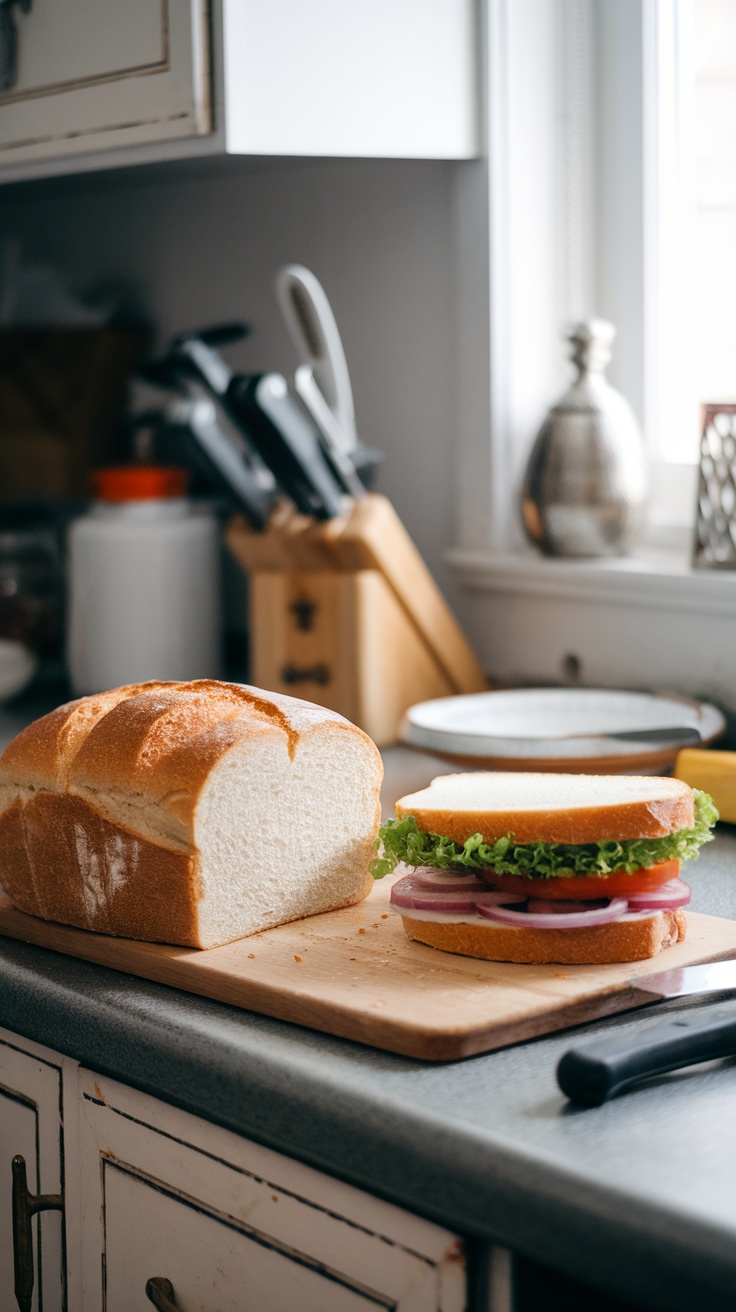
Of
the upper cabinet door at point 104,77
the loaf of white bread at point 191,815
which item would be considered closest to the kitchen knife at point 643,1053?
the loaf of white bread at point 191,815

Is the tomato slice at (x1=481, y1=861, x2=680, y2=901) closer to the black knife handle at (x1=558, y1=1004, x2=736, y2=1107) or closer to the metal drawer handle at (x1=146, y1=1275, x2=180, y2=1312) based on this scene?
the black knife handle at (x1=558, y1=1004, x2=736, y2=1107)

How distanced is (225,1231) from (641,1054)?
0.89ft

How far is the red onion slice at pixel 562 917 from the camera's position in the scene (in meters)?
0.81

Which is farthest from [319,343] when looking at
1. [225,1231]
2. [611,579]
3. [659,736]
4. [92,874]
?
[225,1231]

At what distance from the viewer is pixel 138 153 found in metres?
1.43

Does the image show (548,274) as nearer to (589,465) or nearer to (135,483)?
(589,465)

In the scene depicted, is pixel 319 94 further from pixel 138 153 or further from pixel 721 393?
pixel 721 393

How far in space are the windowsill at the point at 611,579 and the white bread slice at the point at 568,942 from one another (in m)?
0.64

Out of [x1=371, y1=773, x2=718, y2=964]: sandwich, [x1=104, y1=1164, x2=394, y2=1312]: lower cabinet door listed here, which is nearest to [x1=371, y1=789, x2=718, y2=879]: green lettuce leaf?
[x1=371, y1=773, x2=718, y2=964]: sandwich

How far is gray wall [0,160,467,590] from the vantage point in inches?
68.4

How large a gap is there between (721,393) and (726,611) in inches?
12.9

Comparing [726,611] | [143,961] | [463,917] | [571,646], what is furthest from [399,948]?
[571,646]

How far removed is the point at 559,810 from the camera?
822mm

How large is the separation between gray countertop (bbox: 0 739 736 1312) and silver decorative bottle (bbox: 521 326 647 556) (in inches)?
32.7
